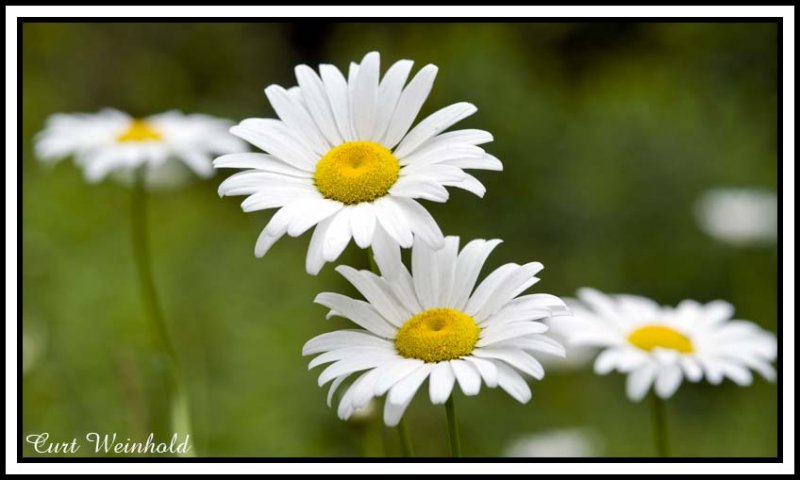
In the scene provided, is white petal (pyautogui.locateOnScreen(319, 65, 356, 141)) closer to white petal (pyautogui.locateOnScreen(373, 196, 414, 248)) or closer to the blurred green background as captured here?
white petal (pyautogui.locateOnScreen(373, 196, 414, 248))

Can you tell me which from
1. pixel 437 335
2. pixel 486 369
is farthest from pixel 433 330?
pixel 486 369

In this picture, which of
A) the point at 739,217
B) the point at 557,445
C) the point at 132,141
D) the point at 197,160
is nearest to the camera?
the point at 197,160

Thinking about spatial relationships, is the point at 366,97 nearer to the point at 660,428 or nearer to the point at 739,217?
the point at 660,428

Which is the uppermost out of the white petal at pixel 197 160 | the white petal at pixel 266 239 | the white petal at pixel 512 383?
the white petal at pixel 197 160

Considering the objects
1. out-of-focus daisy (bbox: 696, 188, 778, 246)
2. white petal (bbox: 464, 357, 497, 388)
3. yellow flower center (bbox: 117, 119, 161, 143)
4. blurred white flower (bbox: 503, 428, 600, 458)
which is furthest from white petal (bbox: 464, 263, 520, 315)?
out-of-focus daisy (bbox: 696, 188, 778, 246)

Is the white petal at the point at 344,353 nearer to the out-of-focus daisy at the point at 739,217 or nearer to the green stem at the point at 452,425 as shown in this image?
the green stem at the point at 452,425

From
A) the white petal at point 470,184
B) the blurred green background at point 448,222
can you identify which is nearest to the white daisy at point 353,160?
the white petal at point 470,184

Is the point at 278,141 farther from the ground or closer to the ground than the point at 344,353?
farther from the ground
